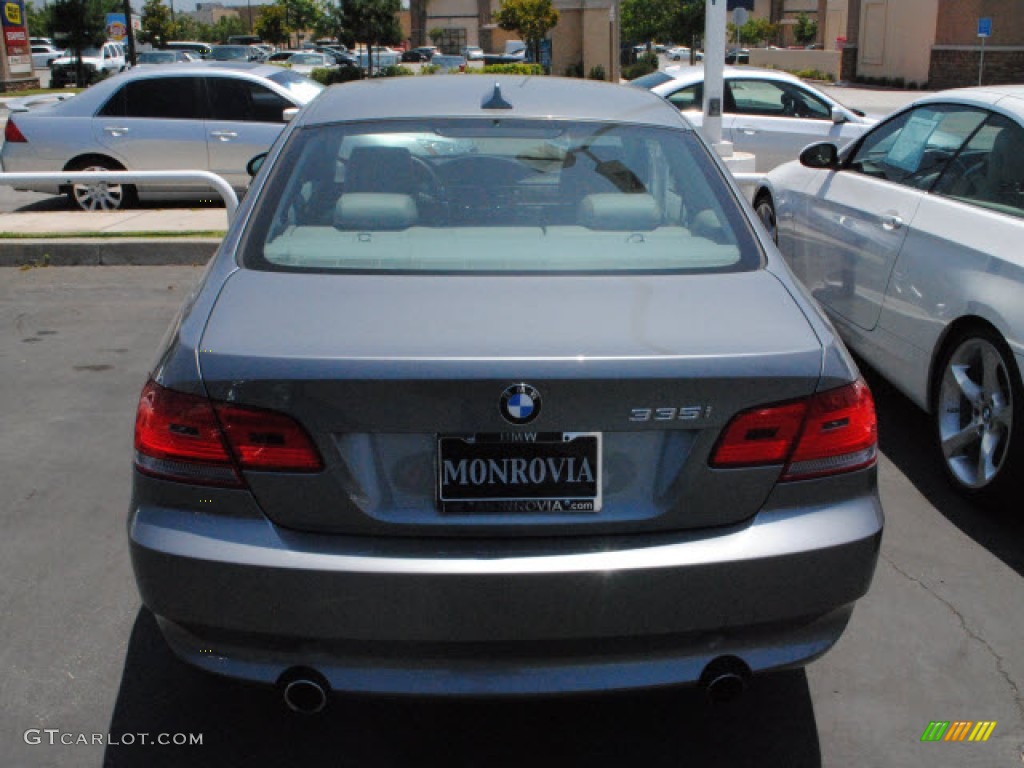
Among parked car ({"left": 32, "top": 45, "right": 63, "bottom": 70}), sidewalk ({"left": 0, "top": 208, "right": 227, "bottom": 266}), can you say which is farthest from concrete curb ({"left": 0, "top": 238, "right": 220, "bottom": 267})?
parked car ({"left": 32, "top": 45, "right": 63, "bottom": 70})

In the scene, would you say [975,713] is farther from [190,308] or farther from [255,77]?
[255,77]

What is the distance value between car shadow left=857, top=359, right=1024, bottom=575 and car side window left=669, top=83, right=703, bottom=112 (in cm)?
742

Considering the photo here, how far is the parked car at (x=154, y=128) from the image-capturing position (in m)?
12.0

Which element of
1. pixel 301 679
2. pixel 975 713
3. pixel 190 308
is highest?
pixel 190 308

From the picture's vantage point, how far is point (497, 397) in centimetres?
255

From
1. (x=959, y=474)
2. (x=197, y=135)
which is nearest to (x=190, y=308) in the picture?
(x=959, y=474)

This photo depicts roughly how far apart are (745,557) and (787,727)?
0.89 meters

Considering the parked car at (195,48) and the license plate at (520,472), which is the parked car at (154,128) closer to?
the license plate at (520,472)

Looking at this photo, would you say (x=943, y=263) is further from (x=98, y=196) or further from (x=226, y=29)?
(x=226, y=29)

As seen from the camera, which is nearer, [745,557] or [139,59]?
[745,557]

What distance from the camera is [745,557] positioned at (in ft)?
8.61

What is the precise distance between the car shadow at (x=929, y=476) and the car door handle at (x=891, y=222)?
3.29ft

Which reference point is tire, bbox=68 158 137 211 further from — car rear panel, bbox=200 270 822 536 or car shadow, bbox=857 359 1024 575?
car rear panel, bbox=200 270 822 536

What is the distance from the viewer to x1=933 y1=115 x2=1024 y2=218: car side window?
4.78 metres
